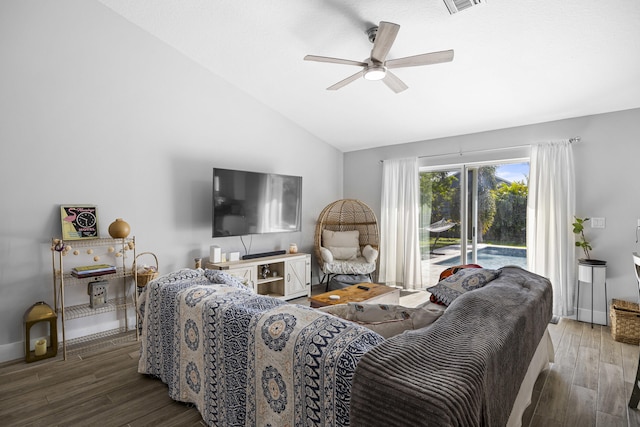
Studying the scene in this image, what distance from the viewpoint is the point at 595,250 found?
3.60 metres

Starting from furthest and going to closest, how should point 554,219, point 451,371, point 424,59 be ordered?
point 554,219 → point 424,59 → point 451,371

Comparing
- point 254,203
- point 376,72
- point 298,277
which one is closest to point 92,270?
point 254,203

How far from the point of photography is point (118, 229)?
3008 mm

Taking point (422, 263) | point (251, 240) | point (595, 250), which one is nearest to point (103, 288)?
point (251, 240)

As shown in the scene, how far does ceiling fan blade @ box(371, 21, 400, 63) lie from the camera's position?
210cm

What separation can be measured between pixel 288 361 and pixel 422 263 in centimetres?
421

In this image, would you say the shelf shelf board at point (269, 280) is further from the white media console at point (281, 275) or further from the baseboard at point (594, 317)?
the baseboard at point (594, 317)

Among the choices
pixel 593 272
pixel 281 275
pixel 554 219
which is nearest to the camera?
pixel 593 272

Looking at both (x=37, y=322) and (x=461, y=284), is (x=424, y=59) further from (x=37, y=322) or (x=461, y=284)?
(x=37, y=322)

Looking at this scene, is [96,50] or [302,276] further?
[302,276]

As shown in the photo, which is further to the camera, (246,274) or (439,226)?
(439,226)

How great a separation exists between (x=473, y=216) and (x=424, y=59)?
2.88 meters

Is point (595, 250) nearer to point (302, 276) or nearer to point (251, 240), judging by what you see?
point (302, 276)

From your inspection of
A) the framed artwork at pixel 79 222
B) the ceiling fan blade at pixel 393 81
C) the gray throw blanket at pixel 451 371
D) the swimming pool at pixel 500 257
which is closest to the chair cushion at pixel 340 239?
the swimming pool at pixel 500 257
